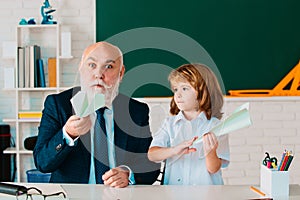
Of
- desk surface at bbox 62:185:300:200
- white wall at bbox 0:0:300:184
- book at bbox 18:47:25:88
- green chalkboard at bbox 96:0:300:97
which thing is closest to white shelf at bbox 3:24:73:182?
book at bbox 18:47:25:88

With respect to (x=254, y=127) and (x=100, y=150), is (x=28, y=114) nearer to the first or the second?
(x=254, y=127)

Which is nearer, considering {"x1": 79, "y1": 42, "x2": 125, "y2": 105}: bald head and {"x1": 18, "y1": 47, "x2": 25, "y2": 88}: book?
{"x1": 79, "y1": 42, "x2": 125, "y2": 105}: bald head

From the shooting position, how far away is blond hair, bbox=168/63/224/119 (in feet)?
8.61

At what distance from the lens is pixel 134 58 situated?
4.90 m

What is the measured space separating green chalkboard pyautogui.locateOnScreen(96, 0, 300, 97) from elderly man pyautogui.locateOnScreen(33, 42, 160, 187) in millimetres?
2259

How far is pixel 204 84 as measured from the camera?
8.63 ft

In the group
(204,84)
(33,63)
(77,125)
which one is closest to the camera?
(77,125)

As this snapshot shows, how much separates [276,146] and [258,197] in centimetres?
276

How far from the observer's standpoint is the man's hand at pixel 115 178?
7.86 feet

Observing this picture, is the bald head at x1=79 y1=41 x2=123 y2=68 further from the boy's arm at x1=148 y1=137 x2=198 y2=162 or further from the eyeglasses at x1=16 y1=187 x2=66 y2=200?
the eyeglasses at x1=16 y1=187 x2=66 y2=200

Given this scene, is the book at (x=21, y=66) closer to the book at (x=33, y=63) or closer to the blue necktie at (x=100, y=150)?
the book at (x=33, y=63)

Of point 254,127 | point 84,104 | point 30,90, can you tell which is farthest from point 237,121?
point 30,90

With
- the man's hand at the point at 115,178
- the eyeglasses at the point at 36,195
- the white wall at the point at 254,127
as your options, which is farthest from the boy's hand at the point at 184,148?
the white wall at the point at 254,127

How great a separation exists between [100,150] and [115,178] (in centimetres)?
20
